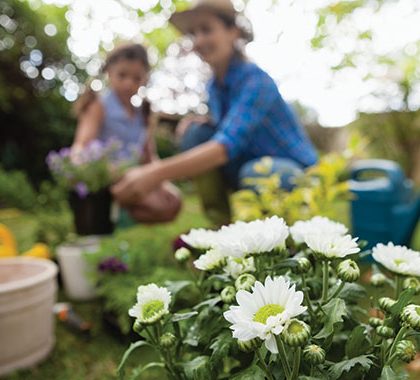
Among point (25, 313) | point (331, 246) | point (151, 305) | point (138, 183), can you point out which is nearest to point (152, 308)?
point (151, 305)

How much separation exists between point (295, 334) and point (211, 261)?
0.17 metres

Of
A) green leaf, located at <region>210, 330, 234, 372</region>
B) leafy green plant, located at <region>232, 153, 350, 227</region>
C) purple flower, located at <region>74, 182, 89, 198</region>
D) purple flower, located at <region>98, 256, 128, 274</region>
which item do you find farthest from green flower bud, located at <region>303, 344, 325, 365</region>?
purple flower, located at <region>74, 182, 89, 198</region>

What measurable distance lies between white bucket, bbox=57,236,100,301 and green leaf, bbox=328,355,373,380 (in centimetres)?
128

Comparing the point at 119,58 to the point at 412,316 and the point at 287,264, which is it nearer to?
the point at 287,264

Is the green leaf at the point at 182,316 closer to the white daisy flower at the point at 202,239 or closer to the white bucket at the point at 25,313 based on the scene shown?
the white daisy flower at the point at 202,239

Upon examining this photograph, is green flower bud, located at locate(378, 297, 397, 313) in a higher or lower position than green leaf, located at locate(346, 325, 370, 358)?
higher

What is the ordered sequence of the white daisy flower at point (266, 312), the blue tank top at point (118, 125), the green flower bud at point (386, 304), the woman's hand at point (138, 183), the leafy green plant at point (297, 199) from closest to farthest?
the white daisy flower at point (266, 312), the green flower bud at point (386, 304), the leafy green plant at point (297, 199), the woman's hand at point (138, 183), the blue tank top at point (118, 125)

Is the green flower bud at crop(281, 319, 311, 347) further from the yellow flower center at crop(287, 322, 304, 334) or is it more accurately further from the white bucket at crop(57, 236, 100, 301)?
the white bucket at crop(57, 236, 100, 301)

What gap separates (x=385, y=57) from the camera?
11.3ft

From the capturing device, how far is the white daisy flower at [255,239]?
473mm

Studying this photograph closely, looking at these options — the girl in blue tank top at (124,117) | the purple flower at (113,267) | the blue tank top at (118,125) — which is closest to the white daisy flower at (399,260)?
the purple flower at (113,267)

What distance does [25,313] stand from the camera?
112 centimetres

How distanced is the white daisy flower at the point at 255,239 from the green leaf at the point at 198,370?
0.13 m

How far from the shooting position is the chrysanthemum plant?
399 millimetres
